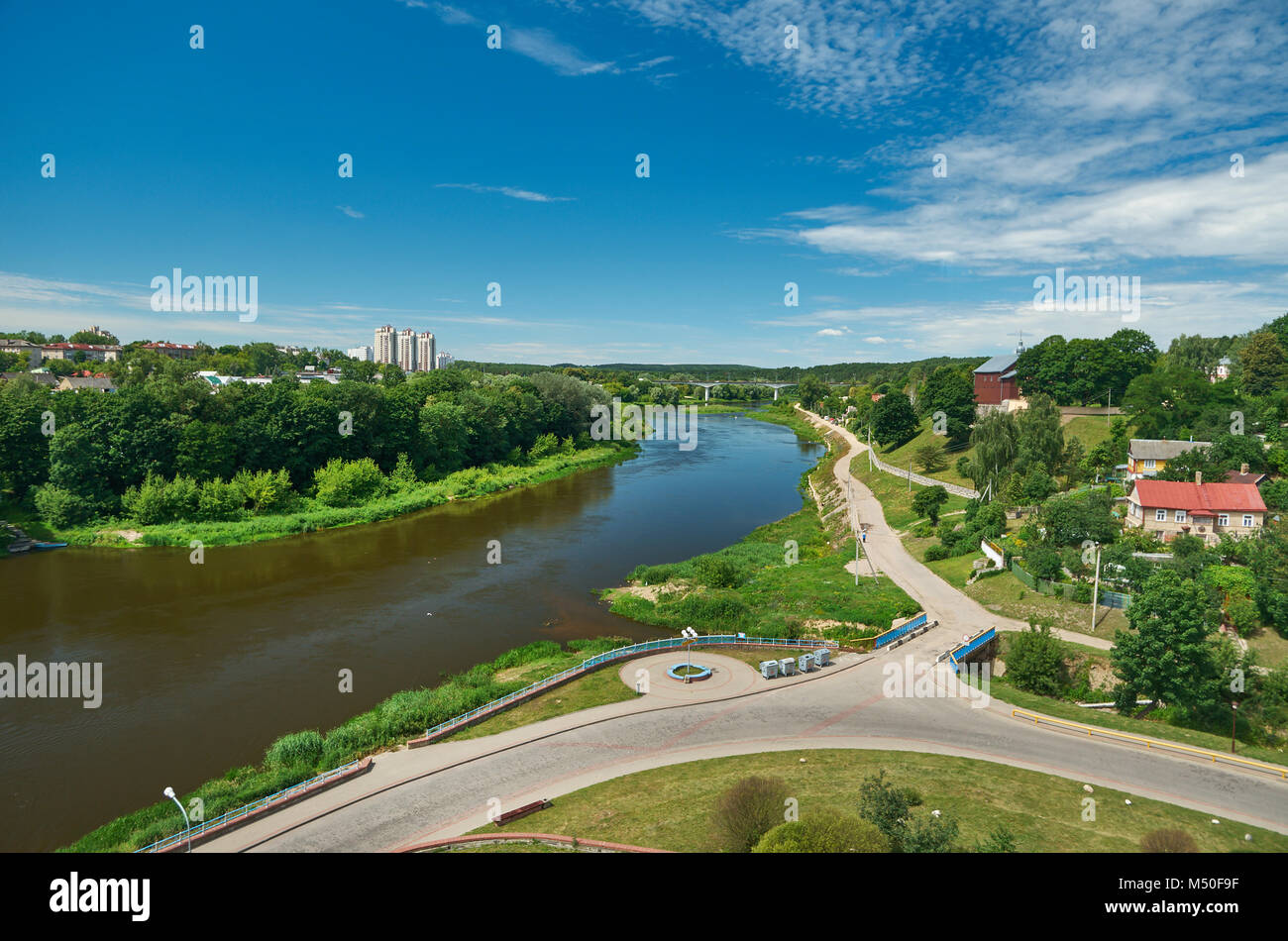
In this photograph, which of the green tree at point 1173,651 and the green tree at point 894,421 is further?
the green tree at point 894,421

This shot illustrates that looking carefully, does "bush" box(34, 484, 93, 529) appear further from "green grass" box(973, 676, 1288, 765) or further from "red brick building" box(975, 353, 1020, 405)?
"red brick building" box(975, 353, 1020, 405)

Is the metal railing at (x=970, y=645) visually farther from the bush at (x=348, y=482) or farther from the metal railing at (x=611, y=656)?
the bush at (x=348, y=482)

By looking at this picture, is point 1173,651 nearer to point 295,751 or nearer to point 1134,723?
point 1134,723

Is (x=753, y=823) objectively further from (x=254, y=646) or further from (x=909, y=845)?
(x=254, y=646)

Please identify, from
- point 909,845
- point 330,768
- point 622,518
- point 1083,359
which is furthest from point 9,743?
point 1083,359

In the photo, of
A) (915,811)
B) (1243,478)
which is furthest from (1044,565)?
(915,811)

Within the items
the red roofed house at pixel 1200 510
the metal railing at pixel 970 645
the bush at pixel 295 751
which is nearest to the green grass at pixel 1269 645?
the metal railing at pixel 970 645

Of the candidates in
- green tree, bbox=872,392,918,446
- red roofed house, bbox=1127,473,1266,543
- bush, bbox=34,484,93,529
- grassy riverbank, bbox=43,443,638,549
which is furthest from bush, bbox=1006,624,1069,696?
bush, bbox=34,484,93,529

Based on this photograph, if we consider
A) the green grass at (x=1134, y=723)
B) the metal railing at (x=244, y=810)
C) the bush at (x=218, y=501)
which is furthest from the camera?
the bush at (x=218, y=501)
